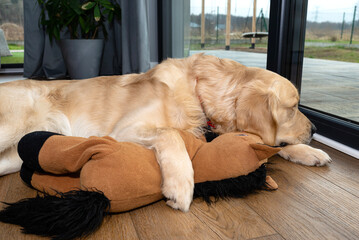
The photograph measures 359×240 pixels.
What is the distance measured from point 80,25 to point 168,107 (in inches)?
144

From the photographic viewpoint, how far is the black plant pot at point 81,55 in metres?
4.84

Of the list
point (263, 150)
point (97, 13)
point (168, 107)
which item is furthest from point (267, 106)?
point (97, 13)

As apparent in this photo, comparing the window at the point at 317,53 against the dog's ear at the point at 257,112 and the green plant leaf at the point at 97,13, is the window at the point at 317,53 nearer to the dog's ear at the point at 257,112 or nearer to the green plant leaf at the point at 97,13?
the dog's ear at the point at 257,112

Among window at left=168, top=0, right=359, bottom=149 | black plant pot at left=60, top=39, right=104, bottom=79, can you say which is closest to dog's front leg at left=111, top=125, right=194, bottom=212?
window at left=168, top=0, right=359, bottom=149

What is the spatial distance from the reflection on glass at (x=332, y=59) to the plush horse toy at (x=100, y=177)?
124cm

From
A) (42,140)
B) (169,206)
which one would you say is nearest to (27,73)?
(42,140)

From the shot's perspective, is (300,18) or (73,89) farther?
(300,18)

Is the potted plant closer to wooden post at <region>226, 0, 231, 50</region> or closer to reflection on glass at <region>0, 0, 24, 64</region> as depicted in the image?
reflection on glass at <region>0, 0, 24, 64</region>

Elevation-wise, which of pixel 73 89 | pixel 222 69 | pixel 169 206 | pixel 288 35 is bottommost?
pixel 169 206

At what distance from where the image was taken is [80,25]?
493cm

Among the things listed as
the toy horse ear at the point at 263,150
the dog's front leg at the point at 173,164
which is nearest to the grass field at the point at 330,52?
the toy horse ear at the point at 263,150

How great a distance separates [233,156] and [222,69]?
2.18ft

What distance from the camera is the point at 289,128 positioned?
75.7 inches

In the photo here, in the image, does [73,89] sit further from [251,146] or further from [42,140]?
[251,146]
